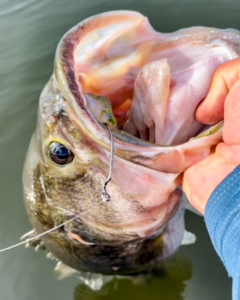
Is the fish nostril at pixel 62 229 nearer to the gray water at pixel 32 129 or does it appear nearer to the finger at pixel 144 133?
the finger at pixel 144 133

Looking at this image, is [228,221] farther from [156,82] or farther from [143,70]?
[143,70]

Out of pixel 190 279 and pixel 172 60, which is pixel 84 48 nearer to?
pixel 172 60

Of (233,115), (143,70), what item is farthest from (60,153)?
(233,115)

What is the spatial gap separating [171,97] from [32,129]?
2488 mm

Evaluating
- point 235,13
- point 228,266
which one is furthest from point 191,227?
point 235,13

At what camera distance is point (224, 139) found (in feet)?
4.08

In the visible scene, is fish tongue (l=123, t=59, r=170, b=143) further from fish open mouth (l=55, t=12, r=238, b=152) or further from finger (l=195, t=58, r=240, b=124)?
finger (l=195, t=58, r=240, b=124)

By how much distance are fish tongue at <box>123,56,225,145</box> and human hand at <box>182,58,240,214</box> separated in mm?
101

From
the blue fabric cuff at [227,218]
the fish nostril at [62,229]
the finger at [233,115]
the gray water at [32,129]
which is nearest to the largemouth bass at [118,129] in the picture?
the fish nostril at [62,229]

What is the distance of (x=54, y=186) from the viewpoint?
1636 mm

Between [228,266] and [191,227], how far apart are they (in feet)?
6.48

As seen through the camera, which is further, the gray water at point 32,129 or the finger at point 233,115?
the gray water at point 32,129

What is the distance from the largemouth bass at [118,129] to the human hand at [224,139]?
2.8 inches

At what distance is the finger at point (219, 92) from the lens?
1232 millimetres
